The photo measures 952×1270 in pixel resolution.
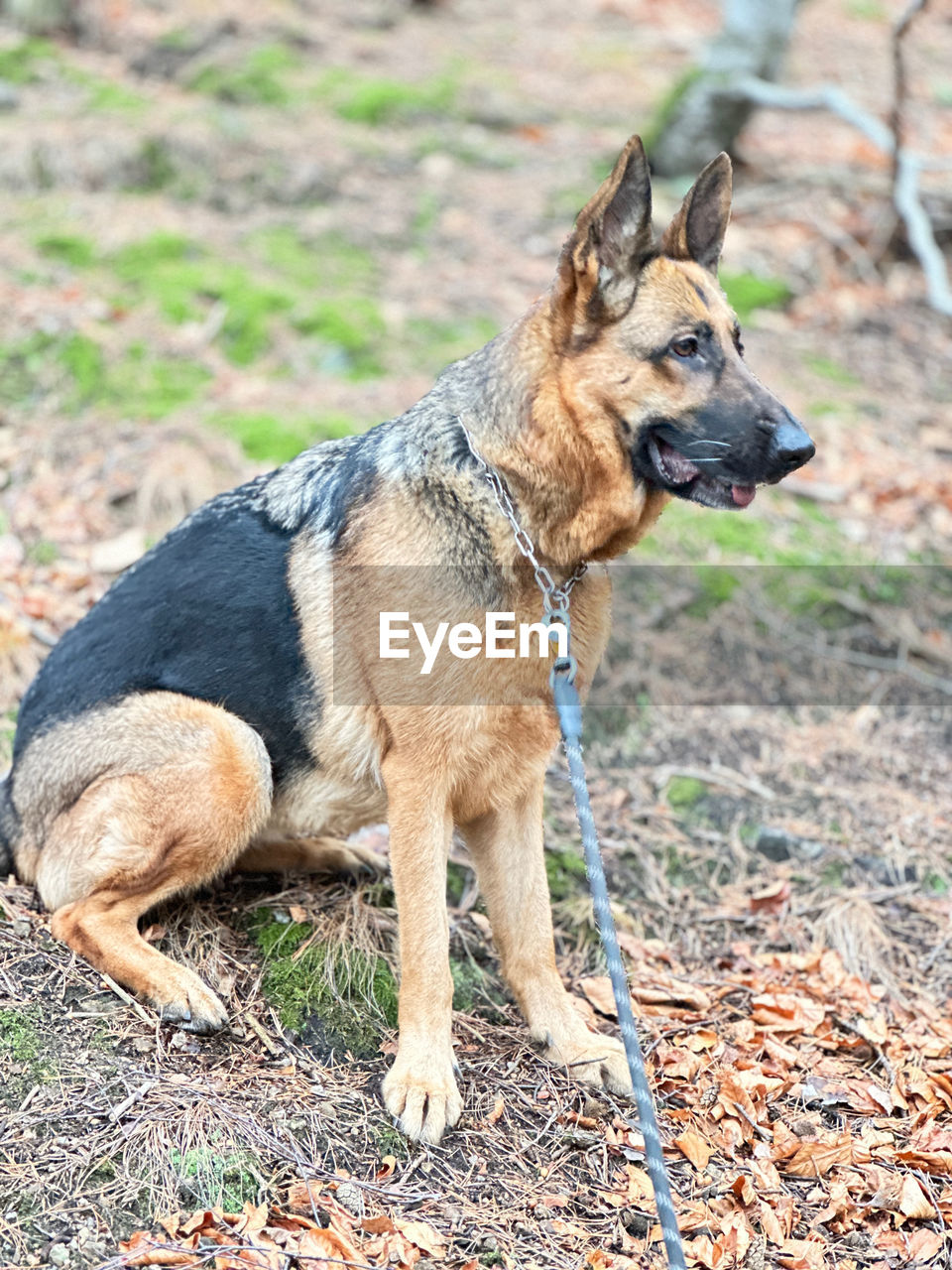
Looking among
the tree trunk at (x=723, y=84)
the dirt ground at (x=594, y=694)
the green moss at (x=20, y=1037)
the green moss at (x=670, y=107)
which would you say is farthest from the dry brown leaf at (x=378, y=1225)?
the green moss at (x=670, y=107)

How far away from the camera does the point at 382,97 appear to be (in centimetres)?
1173

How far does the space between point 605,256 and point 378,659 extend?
153cm

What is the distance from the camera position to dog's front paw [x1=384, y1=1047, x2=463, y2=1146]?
11.8 ft

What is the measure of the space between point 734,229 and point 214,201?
4.72m

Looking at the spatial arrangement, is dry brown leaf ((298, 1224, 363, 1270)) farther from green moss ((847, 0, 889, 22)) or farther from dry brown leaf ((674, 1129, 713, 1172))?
green moss ((847, 0, 889, 22))

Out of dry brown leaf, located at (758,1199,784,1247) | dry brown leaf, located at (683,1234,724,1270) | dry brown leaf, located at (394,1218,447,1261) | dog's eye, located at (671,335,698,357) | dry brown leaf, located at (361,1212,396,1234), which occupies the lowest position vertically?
dry brown leaf, located at (758,1199,784,1247)

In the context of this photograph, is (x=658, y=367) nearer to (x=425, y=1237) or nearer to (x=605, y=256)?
(x=605, y=256)

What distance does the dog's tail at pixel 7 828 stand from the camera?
4.34 metres

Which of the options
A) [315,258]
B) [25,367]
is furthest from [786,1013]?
[315,258]

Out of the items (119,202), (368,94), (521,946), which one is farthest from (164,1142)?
(368,94)

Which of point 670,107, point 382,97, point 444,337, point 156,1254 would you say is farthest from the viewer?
point 382,97

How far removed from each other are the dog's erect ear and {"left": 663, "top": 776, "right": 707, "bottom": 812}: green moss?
274 centimetres

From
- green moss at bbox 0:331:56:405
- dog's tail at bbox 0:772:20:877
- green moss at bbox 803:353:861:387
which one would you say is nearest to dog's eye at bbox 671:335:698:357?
dog's tail at bbox 0:772:20:877

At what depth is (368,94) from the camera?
1172 centimetres
